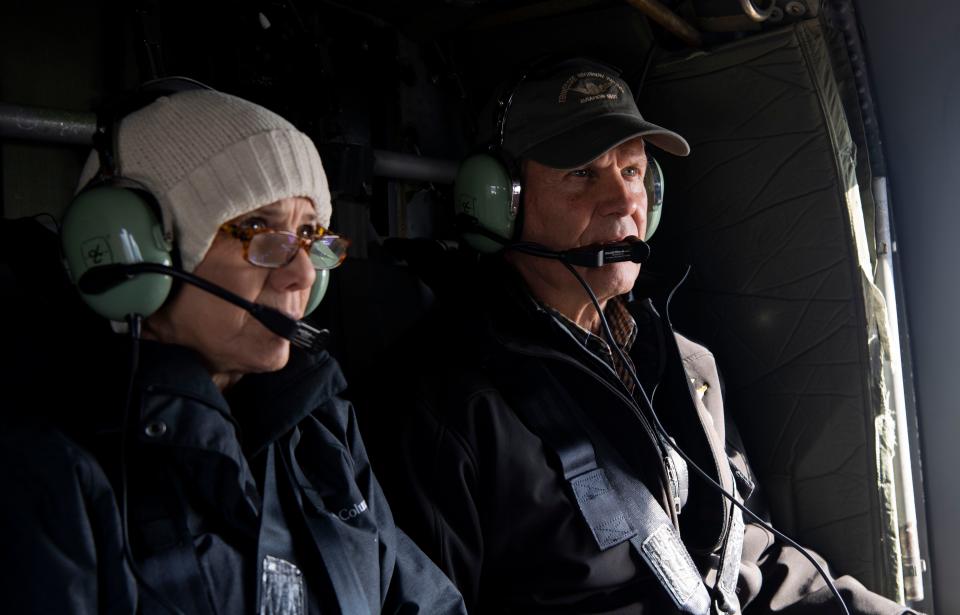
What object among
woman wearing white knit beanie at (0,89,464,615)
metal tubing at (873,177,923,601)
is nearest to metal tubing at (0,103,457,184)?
woman wearing white knit beanie at (0,89,464,615)

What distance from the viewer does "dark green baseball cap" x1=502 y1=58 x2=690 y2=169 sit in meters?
1.87

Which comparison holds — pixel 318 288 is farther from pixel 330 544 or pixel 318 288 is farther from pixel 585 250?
pixel 585 250

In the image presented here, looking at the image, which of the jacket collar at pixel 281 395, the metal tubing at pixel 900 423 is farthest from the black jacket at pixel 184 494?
A: the metal tubing at pixel 900 423

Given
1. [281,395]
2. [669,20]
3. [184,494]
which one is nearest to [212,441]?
[184,494]

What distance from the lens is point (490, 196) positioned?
1.89m

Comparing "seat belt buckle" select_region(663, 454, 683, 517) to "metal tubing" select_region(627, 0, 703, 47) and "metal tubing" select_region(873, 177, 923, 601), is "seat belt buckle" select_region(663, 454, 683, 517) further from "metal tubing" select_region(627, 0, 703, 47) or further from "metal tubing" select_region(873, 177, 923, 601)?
"metal tubing" select_region(627, 0, 703, 47)

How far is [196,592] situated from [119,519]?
13 centimetres

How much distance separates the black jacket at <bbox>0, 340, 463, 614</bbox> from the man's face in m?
0.70

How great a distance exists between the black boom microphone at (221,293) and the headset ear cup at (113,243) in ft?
0.04

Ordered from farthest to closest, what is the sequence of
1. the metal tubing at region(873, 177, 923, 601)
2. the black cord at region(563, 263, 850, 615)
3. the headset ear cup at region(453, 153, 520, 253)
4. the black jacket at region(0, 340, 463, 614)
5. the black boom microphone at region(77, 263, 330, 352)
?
the metal tubing at region(873, 177, 923, 601) → the headset ear cup at region(453, 153, 520, 253) → the black cord at region(563, 263, 850, 615) → the black boom microphone at region(77, 263, 330, 352) → the black jacket at region(0, 340, 463, 614)

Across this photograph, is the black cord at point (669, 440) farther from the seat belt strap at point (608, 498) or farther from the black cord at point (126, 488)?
the black cord at point (126, 488)

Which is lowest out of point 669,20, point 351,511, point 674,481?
point 674,481

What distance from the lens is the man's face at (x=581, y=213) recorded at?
1910 millimetres

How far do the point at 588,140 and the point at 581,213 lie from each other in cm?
15
